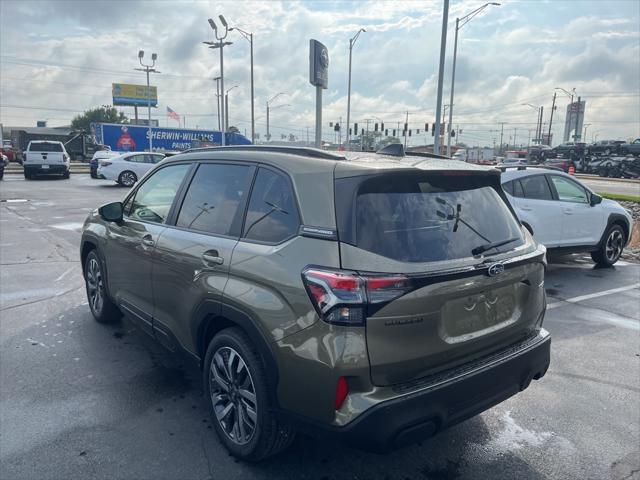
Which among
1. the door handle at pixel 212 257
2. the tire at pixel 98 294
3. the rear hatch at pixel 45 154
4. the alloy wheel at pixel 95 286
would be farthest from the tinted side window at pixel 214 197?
the rear hatch at pixel 45 154

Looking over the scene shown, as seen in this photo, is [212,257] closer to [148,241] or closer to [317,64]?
[148,241]

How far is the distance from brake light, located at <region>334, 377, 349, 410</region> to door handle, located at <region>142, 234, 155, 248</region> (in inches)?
80.7

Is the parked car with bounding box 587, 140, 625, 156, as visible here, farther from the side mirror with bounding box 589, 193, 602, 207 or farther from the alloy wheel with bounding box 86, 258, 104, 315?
the alloy wheel with bounding box 86, 258, 104, 315

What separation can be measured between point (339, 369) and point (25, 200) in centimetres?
1739

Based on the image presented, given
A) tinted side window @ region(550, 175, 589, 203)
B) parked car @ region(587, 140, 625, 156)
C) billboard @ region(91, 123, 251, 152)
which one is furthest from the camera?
billboard @ region(91, 123, 251, 152)

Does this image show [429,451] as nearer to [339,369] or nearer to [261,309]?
[339,369]

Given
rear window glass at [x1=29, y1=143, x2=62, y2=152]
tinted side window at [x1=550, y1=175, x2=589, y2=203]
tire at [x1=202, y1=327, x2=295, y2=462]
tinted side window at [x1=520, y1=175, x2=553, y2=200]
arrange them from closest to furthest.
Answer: tire at [x1=202, y1=327, x2=295, y2=462]
tinted side window at [x1=520, y1=175, x2=553, y2=200]
tinted side window at [x1=550, y1=175, x2=589, y2=203]
rear window glass at [x1=29, y1=143, x2=62, y2=152]

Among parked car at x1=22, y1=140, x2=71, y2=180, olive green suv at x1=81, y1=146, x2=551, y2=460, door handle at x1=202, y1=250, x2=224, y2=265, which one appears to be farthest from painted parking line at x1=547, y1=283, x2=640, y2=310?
parked car at x1=22, y1=140, x2=71, y2=180

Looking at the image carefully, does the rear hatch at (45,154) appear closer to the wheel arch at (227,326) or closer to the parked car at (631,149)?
the wheel arch at (227,326)

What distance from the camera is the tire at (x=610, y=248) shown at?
8.07 m

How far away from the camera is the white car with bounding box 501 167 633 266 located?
24.2ft

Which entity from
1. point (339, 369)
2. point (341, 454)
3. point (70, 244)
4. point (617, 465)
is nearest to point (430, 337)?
point (339, 369)

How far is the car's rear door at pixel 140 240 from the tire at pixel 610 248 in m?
7.01

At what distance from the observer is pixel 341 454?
3.07 m
